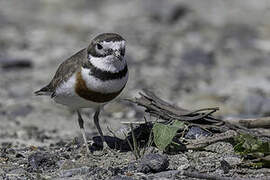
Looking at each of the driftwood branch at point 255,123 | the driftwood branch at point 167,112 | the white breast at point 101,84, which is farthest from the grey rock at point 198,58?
the white breast at point 101,84

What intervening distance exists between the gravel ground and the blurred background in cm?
2

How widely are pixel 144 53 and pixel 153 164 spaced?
6.75 m

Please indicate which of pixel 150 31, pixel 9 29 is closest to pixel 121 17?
pixel 150 31

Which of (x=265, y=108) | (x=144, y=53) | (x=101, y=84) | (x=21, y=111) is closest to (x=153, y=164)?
(x=101, y=84)

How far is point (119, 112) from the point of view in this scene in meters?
8.30

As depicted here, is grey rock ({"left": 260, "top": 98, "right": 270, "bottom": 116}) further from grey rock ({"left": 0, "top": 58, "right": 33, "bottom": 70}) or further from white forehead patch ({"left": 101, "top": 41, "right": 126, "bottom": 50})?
grey rock ({"left": 0, "top": 58, "right": 33, "bottom": 70})

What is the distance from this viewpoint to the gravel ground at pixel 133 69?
502 cm

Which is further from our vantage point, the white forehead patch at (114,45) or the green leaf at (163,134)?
the white forehead patch at (114,45)

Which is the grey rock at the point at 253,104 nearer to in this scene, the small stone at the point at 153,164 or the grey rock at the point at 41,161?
the small stone at the point at 153,164

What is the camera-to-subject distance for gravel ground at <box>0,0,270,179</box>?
502 centimetres

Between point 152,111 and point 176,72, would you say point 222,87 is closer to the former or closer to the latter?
point 176,72

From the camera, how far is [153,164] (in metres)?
4.63

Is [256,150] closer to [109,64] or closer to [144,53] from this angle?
[109,64]

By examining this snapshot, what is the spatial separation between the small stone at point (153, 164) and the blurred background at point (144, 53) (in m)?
2.38
